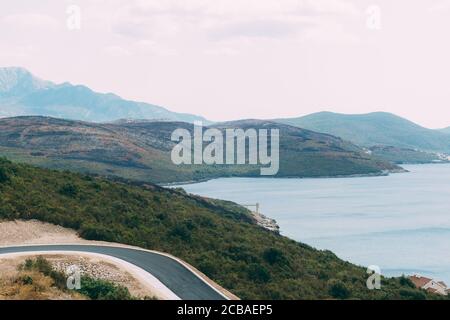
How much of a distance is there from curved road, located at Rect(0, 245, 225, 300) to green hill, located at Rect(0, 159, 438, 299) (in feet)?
12.7

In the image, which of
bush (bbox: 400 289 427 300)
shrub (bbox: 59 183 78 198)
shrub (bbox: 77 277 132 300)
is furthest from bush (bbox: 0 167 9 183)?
bush (bbox: 400 289 427 300)

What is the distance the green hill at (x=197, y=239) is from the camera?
34.6 meters

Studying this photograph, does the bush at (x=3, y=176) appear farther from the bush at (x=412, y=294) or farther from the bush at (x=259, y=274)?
the bush at (x=412, y=294)

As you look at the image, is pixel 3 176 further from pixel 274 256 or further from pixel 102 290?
pixel 102 290

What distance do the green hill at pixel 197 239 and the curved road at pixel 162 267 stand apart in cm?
388

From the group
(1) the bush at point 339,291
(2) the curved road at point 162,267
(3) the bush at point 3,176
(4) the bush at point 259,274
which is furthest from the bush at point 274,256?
(3) the bush at point 3,176

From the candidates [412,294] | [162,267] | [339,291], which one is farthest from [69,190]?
[412,294]

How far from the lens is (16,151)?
643 feet

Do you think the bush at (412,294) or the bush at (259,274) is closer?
the bush at (259,274)

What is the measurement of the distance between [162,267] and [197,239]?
13.1 meters

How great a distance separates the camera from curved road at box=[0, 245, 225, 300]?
2500 cm

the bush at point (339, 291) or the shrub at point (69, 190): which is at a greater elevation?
the shrub at point (69, 190)

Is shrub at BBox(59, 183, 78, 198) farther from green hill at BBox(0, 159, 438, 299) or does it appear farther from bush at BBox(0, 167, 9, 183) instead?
bush at BBox(0, 167, 9, 183)
